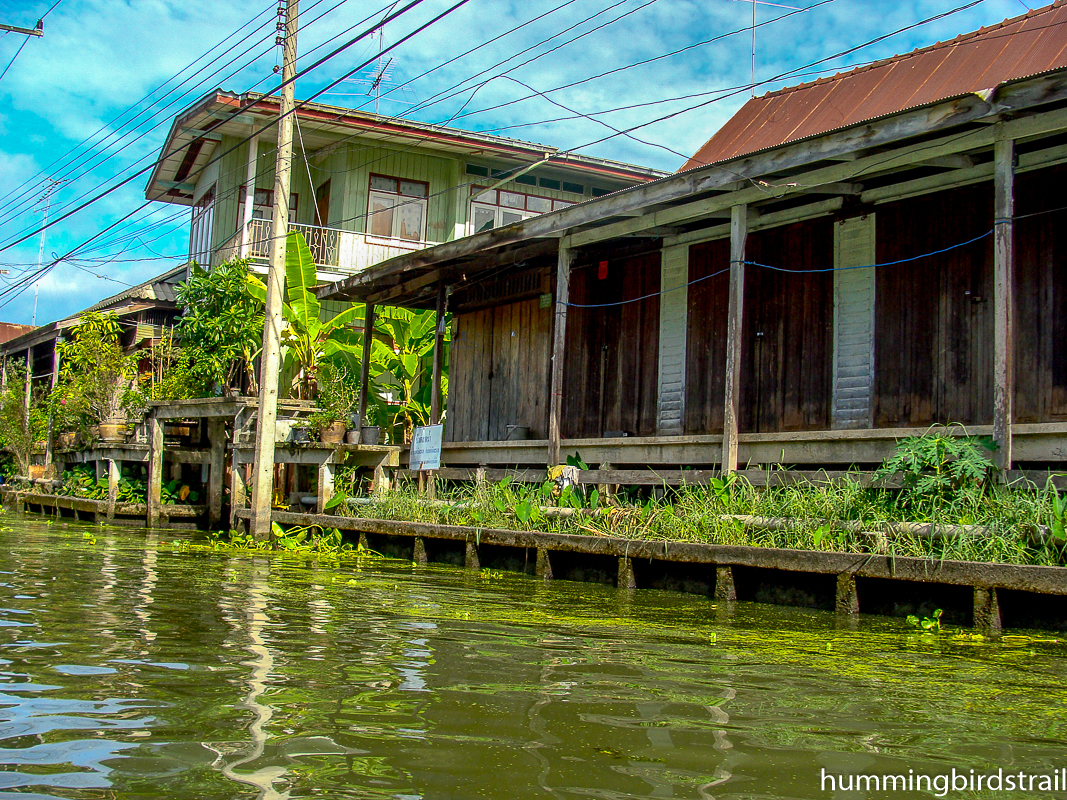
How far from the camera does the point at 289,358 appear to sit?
22.5 m

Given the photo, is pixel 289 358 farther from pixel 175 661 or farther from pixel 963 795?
pixel 963 795

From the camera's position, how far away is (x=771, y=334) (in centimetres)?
1259

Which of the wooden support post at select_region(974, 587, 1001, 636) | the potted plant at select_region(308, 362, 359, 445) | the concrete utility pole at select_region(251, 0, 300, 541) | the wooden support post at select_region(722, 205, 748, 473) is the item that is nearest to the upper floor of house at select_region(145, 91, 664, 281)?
the potted plant at select_region(308, 362, 359, 445)

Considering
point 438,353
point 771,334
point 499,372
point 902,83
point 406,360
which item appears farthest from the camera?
point 406,360

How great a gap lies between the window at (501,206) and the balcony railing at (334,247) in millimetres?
2363

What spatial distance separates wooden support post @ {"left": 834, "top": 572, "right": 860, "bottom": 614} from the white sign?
7.10 metres

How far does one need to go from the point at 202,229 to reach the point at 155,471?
11.1 metres

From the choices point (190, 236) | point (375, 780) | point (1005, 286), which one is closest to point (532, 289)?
point (1005, 286)

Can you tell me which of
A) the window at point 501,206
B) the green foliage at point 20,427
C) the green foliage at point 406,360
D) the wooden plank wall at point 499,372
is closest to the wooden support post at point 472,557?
the wooden plank wall at point 499,372

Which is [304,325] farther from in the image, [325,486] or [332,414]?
[325,486]

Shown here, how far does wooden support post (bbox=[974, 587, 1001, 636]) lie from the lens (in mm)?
7238

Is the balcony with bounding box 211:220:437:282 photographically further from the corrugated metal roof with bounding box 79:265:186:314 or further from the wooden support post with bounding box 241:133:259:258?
the corrugated metal roof with bounding box 79:265:186:314

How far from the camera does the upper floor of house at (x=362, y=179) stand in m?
23.1

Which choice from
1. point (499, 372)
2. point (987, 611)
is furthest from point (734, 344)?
point (499, 372)
